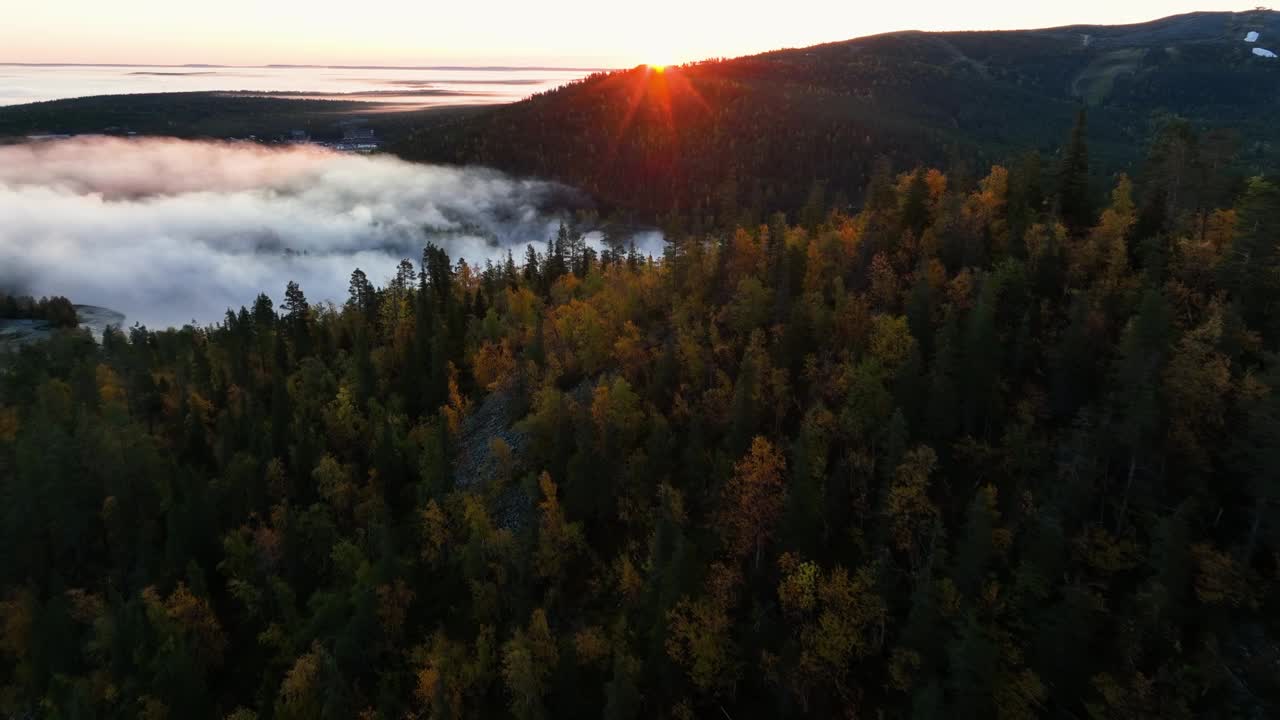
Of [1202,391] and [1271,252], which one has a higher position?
[1271,252]

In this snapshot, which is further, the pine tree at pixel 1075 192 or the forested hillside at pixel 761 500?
the pine tree at pixel 1075 192

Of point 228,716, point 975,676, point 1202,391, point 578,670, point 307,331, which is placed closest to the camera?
point 975,676

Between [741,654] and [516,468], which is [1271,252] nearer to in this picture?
[741,654]

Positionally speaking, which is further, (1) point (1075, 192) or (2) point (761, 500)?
(1) point (1075, 192)

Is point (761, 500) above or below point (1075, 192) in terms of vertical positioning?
below

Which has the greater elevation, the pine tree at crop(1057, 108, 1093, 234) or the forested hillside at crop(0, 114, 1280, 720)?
the pine tree at crop(1057, 108, 1093, 234)

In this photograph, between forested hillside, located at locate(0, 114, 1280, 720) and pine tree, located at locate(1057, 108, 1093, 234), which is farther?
pine tree, located at locate(1057, 108, 1093, 234)

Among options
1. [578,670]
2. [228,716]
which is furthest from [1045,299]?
[228,716]

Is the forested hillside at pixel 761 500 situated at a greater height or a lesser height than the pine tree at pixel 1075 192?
lesser
